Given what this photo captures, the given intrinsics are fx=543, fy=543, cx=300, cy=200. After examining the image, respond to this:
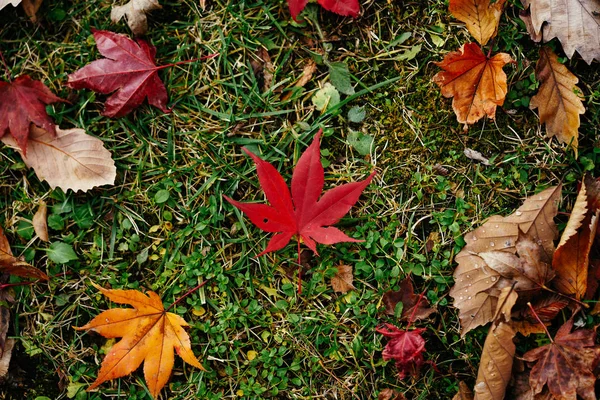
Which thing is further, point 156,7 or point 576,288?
point 156,7

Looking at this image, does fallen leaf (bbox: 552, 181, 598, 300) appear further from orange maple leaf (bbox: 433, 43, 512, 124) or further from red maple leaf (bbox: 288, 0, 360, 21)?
red maple leaf (bbox: 288, 0, 360, 21)

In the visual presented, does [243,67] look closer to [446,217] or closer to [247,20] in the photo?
[247,20]

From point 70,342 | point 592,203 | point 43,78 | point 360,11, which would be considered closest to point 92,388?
point 70,342

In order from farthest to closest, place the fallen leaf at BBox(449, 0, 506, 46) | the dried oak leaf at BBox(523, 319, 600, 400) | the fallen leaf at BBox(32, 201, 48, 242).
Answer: the fallen leaf at BBox(32, 201, 48, 242) < the fallen leaf at BBox(449, 0, 506, 46) < the dried oak leaf at BBox(523, 319, 600, 400)

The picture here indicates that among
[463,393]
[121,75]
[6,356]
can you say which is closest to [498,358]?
[463,393]

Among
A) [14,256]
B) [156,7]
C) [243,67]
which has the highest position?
[156,7]

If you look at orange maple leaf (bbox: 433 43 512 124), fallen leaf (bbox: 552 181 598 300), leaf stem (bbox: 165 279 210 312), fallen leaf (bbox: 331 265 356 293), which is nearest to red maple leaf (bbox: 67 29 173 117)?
leaf stem (bbox: 165 279 210 312)
